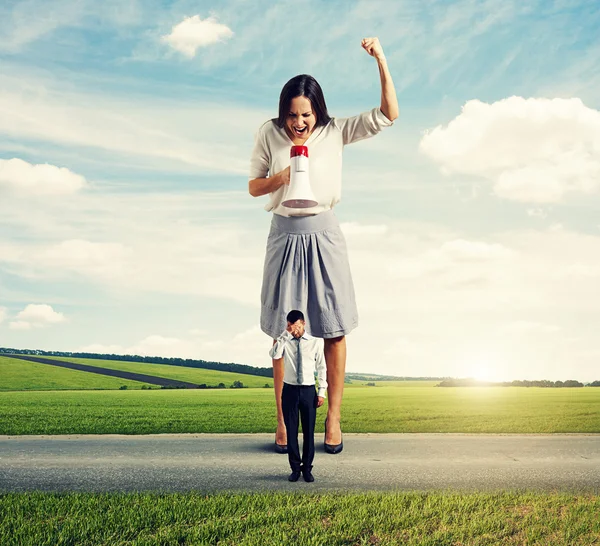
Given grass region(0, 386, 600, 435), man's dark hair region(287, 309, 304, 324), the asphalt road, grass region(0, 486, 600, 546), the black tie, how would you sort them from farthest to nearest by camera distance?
grass region(0, 386, 600, 435) → the asphalt road → man's dark hair region(287, 309, 304, 324) → the black tie → grass region(0, 486, 600, 546)

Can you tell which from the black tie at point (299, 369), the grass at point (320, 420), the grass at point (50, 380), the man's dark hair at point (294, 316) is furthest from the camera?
the grass at point (50, 380)

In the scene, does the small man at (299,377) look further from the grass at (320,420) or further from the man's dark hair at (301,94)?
the grass at (320,420)

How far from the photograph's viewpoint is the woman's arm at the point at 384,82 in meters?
5.05

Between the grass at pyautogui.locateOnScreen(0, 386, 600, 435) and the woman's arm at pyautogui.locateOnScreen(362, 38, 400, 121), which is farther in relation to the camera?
the grass at pyautogui.locateOnScreen(0, 386, 600, 435)

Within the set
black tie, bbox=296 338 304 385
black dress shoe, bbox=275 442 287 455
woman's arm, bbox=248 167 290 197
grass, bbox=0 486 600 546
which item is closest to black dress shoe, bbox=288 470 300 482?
grass, bbox=0 486 600 546

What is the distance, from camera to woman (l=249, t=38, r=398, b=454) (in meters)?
5.32

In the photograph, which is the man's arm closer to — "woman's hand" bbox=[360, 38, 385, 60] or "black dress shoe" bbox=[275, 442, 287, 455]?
"black dress shoe" bbox=[275, 442, 287, 455]

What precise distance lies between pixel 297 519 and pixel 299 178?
8.15ft

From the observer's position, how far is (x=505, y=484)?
18.3 ft

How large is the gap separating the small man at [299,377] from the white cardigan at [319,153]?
3.49 ft

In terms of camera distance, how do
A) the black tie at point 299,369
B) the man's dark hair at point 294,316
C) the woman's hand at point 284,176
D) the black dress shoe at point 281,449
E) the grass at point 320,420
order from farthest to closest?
the grass at point 320,420
the black dress shoe at point 281,449
the woman's hand at point 284,176
the man's dark hair at point 294,316
the black tie at point 299,369

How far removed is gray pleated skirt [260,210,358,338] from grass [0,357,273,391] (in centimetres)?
3316

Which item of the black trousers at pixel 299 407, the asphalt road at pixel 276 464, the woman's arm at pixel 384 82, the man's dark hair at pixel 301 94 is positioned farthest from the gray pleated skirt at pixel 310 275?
the asphalt road at pixel 276 464

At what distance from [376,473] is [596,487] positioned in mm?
1951
